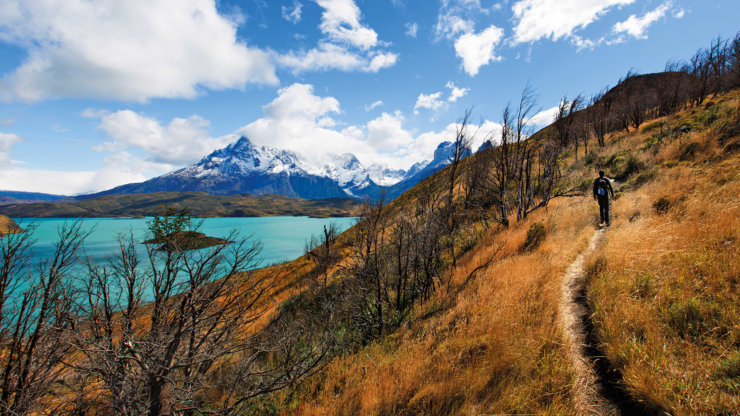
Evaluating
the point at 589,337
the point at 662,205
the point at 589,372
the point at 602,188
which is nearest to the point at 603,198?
the point at 602,188

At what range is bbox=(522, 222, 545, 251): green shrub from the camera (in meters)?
8.55

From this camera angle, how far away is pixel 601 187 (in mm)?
9258

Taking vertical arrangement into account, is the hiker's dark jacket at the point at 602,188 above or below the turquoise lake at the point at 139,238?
above

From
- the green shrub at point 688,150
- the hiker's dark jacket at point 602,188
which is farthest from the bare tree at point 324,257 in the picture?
the green shrub at point 688,150

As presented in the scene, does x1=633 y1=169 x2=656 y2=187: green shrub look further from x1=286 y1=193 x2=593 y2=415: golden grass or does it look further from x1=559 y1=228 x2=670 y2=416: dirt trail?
x1=559 y1=228 x2=670 y2=416: dirt trail

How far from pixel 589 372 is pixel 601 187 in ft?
28.4

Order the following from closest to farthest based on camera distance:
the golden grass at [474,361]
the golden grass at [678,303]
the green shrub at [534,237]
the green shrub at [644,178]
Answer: the golden grass at [678,303], the golden grass at [474,361], the green shrub at [534,237], the green shrub at [644,178]

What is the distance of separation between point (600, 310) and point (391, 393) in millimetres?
3548

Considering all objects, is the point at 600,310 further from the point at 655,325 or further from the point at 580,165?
the point at 580,165

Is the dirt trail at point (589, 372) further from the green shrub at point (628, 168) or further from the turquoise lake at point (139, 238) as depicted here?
the green shrub at point (628, 168)

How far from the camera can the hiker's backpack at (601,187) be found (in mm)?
9086

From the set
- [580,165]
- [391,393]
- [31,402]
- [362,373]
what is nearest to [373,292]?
[362,373]

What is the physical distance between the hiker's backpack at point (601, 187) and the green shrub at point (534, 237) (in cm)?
229

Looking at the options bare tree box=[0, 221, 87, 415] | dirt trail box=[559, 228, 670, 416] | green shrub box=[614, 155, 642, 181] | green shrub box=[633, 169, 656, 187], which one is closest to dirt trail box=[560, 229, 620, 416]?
dirt trail box=[559, 228, 670, 416]
